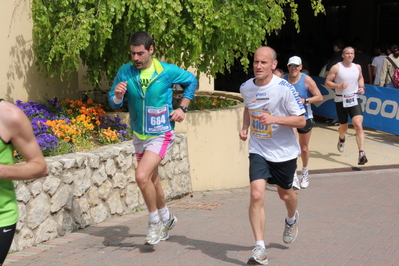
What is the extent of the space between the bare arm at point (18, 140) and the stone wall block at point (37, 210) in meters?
2.86

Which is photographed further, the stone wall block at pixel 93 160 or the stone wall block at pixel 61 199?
the stone wall block at pixel 93 160

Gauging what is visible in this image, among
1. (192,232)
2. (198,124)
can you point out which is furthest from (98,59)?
(192,232)

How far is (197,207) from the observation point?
324 inches

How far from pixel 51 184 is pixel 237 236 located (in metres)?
1.94

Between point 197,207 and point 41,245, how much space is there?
7.53 feet

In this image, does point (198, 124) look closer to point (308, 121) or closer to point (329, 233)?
point (308, 121)

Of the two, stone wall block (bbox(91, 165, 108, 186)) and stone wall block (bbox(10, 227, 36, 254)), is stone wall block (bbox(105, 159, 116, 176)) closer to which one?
stone wall block (bbox(91, 165, 108, 186))

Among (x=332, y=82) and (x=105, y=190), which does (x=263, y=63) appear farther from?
(x=332, y=82)

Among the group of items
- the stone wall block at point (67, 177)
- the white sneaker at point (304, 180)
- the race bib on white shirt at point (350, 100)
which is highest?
the race bib on white shirt at point (350, 100)

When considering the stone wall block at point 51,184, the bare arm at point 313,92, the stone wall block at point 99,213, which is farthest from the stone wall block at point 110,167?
the bare arm at point 313,92

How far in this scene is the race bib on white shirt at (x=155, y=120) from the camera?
6289 millimetres

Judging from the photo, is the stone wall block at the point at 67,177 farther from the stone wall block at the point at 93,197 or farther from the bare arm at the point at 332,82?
the bare arm at the point at 332,82

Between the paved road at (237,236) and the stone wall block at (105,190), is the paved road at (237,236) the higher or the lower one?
the lower one

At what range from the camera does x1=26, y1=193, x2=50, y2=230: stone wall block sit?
635 cm
